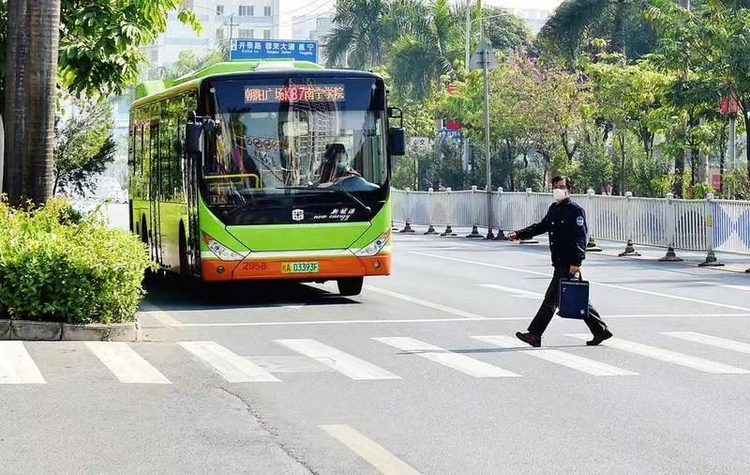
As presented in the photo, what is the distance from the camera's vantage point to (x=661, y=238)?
31.9m

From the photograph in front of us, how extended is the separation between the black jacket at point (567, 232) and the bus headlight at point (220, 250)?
19.2 ft

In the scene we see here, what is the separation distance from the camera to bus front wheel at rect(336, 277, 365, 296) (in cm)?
2166

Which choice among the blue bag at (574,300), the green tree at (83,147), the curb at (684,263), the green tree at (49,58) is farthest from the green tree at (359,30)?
the blue bag at (574,300)

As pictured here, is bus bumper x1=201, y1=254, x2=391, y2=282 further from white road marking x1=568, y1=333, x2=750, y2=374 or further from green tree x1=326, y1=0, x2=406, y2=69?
green tree x1=326, y1=0, x2=406, y2=69

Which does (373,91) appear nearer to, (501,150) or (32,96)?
(32,96)

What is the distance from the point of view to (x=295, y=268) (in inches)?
798

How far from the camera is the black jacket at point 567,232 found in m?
15.4

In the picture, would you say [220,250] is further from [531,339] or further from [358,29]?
[358,29]

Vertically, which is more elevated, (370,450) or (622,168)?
(622,168)

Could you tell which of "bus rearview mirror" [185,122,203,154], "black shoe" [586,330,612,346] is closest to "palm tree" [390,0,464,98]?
"bus rearview mirror" [185,122,203,154]

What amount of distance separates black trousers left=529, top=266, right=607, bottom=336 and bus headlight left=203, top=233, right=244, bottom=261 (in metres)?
5.91

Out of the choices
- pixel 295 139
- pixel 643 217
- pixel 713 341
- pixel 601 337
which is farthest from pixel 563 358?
pixel 643 217

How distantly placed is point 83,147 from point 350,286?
19.8 meters

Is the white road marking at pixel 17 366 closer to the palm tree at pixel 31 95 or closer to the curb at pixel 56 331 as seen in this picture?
the curb at pixel 56 331
